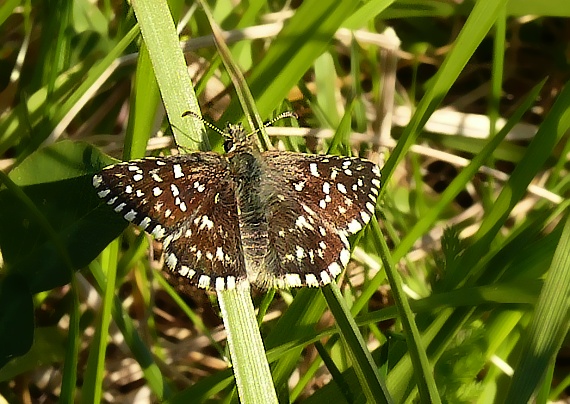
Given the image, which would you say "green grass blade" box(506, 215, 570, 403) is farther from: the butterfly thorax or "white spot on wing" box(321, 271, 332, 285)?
the butterfly thorax

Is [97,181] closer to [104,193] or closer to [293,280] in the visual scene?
[104,193]

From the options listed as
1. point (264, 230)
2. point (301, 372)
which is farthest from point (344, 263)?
point (301, 372)

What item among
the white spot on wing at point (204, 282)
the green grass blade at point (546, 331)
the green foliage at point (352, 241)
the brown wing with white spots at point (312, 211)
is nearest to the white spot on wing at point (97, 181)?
the green foliage at point (352, 241)

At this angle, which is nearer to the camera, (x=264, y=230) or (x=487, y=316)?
(x=264, y=230)

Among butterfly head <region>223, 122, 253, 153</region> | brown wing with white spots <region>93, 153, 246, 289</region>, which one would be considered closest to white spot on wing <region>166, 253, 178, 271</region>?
brown wing with white spots <region>93, 153, 246, 289</region>

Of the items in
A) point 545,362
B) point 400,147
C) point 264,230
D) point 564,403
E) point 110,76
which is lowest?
point 545,362

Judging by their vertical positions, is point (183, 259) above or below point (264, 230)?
below

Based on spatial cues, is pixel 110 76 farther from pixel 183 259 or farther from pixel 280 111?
pixel 183 259

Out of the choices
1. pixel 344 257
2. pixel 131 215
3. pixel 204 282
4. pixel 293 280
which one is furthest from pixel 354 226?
pixel 131 215
